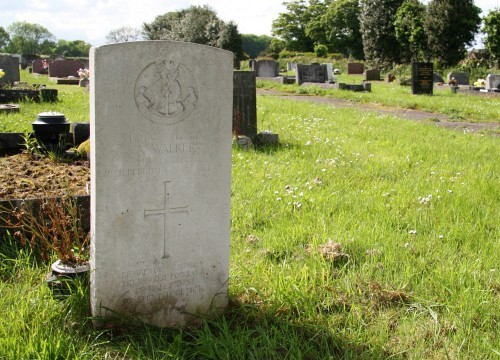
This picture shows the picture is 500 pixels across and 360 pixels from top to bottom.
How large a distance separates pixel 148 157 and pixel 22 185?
254cm

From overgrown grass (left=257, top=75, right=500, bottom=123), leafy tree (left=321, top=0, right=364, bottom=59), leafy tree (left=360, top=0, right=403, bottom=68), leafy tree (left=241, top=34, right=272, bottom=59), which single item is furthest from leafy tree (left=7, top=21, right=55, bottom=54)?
overgrown grass (left=257, top=75, right=500, bottom=123)

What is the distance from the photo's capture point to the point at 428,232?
14.3 ft

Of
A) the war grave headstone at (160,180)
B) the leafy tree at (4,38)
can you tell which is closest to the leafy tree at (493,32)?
the war grave headstone at (160,180)

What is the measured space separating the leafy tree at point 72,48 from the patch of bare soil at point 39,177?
90.8 m

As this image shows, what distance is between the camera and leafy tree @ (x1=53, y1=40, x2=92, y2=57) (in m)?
96.8

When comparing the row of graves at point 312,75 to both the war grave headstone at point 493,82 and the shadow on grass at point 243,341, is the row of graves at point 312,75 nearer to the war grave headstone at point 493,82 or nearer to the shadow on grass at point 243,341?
the war grave headstone at point 493,82

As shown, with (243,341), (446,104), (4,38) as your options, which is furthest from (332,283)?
(4,38)

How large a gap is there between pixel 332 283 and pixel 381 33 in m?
41.3

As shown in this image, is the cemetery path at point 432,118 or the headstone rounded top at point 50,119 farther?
the cemetery path at point 432,118

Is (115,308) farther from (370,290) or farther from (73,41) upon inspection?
(73,41)

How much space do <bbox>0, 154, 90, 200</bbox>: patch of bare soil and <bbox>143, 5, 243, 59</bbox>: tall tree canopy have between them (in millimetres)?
38633

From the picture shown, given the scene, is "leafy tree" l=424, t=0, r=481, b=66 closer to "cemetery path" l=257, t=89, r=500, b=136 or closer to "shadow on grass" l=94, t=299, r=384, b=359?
"cemetery path" l=257, t=89, r=500, b=136

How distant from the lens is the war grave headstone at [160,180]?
8.71 ft

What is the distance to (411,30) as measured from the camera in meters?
38.1
